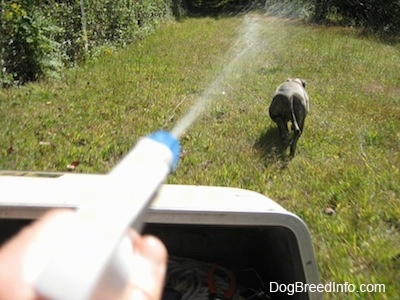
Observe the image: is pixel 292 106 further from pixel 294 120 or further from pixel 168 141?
pixel 168 141

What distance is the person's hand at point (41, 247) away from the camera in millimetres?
503

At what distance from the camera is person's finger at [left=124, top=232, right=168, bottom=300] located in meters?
0.59

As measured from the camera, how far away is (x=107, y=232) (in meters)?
0.50

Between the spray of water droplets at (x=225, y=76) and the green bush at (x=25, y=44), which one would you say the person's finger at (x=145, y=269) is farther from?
the green bush at (x=25, y=44)

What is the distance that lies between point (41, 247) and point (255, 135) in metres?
4.60

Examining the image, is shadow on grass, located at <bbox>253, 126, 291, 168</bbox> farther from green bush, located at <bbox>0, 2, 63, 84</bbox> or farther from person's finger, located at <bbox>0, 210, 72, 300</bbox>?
green bush, located at <bbox>0, 2, 63, 84</bbox>

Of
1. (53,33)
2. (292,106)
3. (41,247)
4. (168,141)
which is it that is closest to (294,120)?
(292,106)

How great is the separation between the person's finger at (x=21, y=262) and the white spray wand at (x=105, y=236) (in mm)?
41

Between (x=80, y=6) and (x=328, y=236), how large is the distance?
293 inches

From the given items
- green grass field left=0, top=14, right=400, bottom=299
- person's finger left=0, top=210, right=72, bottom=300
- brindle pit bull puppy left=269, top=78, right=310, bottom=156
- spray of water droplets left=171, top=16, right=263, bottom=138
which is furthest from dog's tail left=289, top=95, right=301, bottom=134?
person's finger left=0, top=210, right=72, bottom=300

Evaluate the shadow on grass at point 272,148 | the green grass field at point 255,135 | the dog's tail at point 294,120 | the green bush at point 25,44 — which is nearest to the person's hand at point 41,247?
the green grass field at point 255,135

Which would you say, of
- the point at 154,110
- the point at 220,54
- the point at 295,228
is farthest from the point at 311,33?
the point at 295,228

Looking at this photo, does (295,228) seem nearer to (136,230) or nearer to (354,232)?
(136,230)

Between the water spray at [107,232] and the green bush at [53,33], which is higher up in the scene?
the water spray at [107,232]
